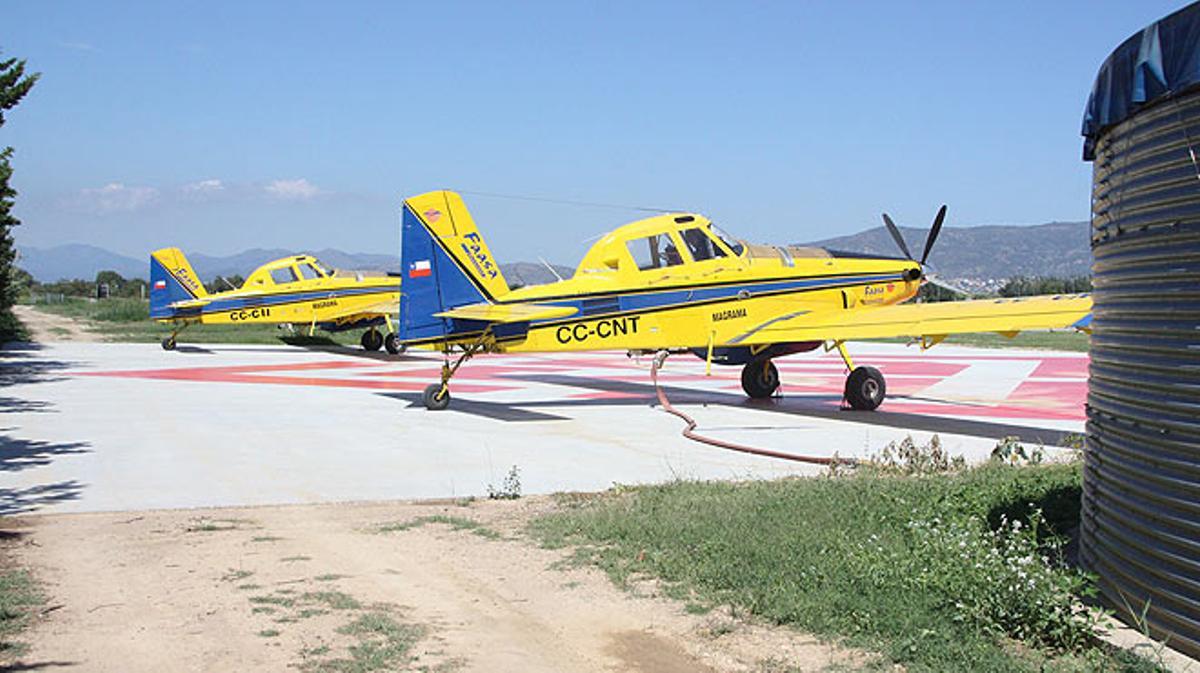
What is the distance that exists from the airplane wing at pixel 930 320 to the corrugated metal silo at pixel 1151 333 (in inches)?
280

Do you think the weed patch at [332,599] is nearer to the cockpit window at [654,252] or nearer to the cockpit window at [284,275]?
the cockpit window at [654,252]

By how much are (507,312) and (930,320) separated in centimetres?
607

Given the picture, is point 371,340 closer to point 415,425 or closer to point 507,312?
point 507,312

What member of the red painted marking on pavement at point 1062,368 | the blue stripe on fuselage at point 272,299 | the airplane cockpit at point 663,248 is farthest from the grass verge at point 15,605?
the blue stripe on fuselage at point 272,299

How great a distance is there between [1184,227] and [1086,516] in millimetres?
1933

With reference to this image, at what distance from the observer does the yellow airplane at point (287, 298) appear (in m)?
29.4

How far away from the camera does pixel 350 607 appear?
548cm

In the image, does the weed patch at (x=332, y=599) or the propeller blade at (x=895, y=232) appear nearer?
the weed patch at (x=332, y=599)

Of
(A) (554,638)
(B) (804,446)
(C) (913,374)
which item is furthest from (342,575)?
(C) (913,374)

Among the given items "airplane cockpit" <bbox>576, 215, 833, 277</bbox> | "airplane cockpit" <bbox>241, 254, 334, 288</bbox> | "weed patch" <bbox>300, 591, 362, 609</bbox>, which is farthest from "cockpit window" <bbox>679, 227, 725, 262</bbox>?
"airplane cockpit" <bbox>241, 254, 334, 288</bbox>

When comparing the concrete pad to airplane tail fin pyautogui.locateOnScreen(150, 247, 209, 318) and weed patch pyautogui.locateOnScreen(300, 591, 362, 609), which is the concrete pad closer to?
weed patch pyautogui.locateOnScreen(300, 591, 362, 609)

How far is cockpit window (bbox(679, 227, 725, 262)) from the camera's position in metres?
15.7

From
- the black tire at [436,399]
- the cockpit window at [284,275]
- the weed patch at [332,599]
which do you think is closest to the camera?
the weed patch at [332,599]

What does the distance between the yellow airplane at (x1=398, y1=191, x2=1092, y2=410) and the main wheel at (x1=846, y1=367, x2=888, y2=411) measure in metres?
0.02
